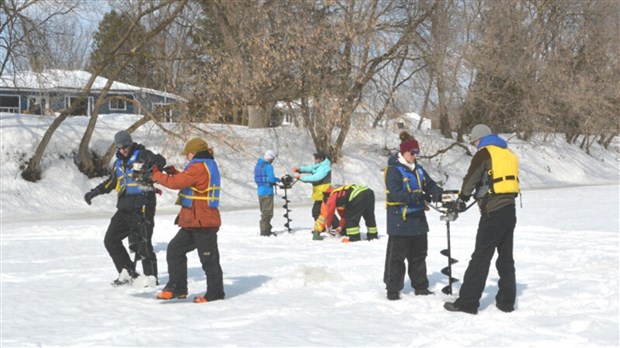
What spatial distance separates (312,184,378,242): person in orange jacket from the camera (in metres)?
13.2

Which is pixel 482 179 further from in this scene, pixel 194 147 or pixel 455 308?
pixel 194 147

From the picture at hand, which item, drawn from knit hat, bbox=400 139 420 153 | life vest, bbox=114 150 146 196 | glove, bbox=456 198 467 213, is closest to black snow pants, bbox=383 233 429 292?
glove, bbox=456 198 467 213

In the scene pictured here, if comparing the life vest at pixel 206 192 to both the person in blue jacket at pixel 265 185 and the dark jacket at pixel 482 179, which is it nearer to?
the dark jacket at pixel 482 179

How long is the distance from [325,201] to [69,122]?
1679cm

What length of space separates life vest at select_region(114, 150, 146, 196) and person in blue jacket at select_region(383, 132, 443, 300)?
8.88 feet

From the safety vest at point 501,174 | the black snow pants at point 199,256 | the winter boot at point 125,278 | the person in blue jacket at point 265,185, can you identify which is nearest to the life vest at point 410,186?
the safety vest at point 501,174

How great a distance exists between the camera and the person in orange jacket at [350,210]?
13.2m

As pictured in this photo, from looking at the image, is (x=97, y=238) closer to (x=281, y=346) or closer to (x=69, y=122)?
(x=281, y=346)

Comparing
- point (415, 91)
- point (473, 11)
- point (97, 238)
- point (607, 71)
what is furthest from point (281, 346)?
point (607, 71)

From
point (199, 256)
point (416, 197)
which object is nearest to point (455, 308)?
point (416, 197)

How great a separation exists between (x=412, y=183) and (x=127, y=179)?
3.08 metres

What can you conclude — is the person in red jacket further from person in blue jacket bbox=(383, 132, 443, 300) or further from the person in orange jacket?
the person in orange jacket

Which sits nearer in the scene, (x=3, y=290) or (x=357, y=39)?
(x=3, y=290)

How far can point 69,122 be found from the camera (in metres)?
28.1
